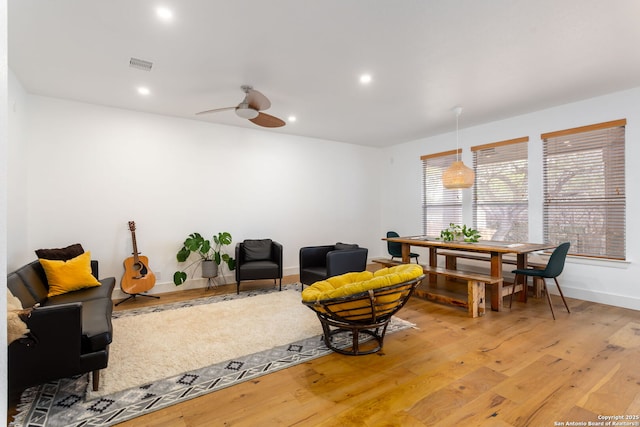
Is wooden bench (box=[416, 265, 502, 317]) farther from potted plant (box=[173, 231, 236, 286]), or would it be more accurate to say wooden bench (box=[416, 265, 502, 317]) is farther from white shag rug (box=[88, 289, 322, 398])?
potted plant (box=[173, 231, 236, 286])

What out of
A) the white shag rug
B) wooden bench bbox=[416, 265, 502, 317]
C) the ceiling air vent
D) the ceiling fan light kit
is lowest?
the white shag rug

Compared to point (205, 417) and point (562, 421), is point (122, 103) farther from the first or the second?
Result: point (562, 421)

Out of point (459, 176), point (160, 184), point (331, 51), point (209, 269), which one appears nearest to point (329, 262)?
point (209, 269)

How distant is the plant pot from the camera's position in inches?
192

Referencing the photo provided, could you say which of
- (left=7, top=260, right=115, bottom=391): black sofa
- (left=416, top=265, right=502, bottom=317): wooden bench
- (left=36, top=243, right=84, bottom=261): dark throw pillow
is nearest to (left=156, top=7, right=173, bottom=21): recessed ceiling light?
(left=7, top=260, right=115, bottom=391): black sofa

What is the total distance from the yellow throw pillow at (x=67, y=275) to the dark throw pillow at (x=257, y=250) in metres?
2.15

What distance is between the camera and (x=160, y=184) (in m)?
4.82

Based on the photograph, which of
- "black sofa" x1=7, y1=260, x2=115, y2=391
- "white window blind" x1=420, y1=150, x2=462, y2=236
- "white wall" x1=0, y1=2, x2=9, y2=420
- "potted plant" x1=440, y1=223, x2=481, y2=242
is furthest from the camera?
"white window blind" x1=420, y1=150, x2=462, y2=236

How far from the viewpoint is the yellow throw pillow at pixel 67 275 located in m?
3.13

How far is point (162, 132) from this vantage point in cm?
483

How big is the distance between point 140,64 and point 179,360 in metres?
3.02

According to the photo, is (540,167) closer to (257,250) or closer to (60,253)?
(257,250)

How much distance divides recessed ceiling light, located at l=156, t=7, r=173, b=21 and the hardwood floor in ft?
9.60

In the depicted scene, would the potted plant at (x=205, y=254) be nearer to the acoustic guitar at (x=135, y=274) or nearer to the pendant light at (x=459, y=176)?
the acoustic guitar at (x=135, y=274)
